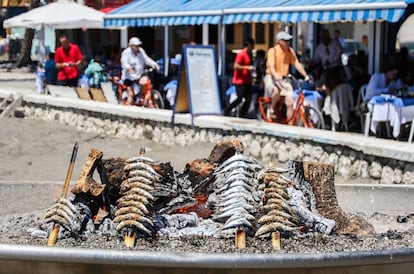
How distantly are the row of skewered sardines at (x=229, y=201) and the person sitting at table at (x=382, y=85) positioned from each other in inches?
302

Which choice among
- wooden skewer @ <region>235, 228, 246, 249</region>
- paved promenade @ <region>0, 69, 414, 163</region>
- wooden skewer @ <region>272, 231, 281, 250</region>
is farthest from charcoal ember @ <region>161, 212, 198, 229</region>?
paved promenade @ <region>0, 69, 414, 163</region>

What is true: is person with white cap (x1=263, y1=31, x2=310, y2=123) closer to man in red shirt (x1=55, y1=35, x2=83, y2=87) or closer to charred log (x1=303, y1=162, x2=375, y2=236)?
man in red shirt (x1=55, y1=35, x2=83, y2=87)

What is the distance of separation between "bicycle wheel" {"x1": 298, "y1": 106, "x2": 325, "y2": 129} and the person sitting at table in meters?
0.81

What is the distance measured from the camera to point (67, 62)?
19109mm

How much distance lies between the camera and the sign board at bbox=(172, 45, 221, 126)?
46.1 ft

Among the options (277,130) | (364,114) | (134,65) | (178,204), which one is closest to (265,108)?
(364,114)

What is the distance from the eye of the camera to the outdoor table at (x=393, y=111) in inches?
487

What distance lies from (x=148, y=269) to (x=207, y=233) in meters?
1.07

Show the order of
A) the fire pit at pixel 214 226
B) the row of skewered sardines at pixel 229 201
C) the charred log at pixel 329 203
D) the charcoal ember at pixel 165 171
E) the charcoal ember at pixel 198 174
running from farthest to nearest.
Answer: the charcoal ember at pixel 198 174, the charcoal ember at pixel 165 171, the charred log at pixel 329 203, the row of skewered sardines at pixel 229 201, the fire pit at pixel 214 226

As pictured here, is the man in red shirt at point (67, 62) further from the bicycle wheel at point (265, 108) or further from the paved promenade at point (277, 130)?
the bicycle wheel at point (265, 108)

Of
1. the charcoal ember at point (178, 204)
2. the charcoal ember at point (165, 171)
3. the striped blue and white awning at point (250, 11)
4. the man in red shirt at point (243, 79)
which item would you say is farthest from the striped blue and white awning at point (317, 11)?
the charcoal ember at point (178, 204)

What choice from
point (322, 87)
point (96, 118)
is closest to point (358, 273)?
point (322, 87)

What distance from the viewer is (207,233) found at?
552cm

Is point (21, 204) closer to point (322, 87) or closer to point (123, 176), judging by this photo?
point (123, 176)
